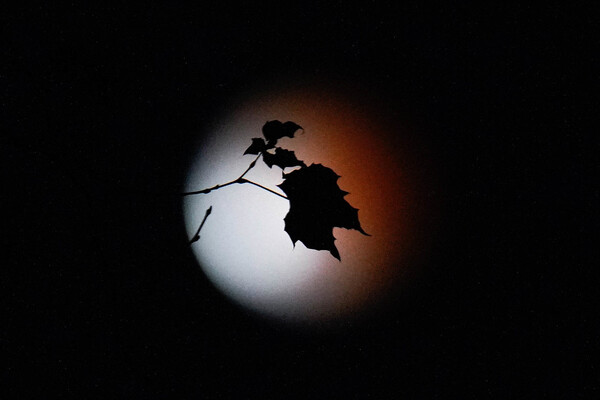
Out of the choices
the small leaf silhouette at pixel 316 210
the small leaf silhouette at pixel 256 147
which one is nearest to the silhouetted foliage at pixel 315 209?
the small leaf silhouette at pixel 316 210

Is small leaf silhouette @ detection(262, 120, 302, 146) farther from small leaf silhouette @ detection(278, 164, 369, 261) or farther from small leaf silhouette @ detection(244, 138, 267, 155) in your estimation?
small leaf silhouette @ detection(278, 164, 369, 261)

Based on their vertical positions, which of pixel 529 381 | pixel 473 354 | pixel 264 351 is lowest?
pixel 529 381

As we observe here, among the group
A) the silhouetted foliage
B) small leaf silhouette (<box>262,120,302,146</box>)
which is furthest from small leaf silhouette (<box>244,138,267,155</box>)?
the silhouetted foliage

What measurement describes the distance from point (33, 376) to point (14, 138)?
0.56 metres

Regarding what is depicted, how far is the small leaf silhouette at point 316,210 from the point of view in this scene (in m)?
0.66

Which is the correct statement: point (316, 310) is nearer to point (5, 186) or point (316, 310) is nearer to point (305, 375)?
point (305, 375)

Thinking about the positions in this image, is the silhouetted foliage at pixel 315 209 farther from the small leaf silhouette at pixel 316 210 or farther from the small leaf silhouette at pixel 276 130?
the small leaf silhouette at pixel 276 130

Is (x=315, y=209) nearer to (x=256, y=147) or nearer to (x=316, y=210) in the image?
(x=316, y=210)

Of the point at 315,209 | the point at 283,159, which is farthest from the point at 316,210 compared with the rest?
the point at 283,159

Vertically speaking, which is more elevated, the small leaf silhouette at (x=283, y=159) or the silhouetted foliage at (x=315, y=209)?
the small leaf silhouette at (x=283, y=159)

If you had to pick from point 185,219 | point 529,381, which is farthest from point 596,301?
point 185,219

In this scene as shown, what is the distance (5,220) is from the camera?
0.70 metres

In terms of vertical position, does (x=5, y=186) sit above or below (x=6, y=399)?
above

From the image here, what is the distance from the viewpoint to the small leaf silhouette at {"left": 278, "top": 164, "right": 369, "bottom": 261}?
2.17ft
